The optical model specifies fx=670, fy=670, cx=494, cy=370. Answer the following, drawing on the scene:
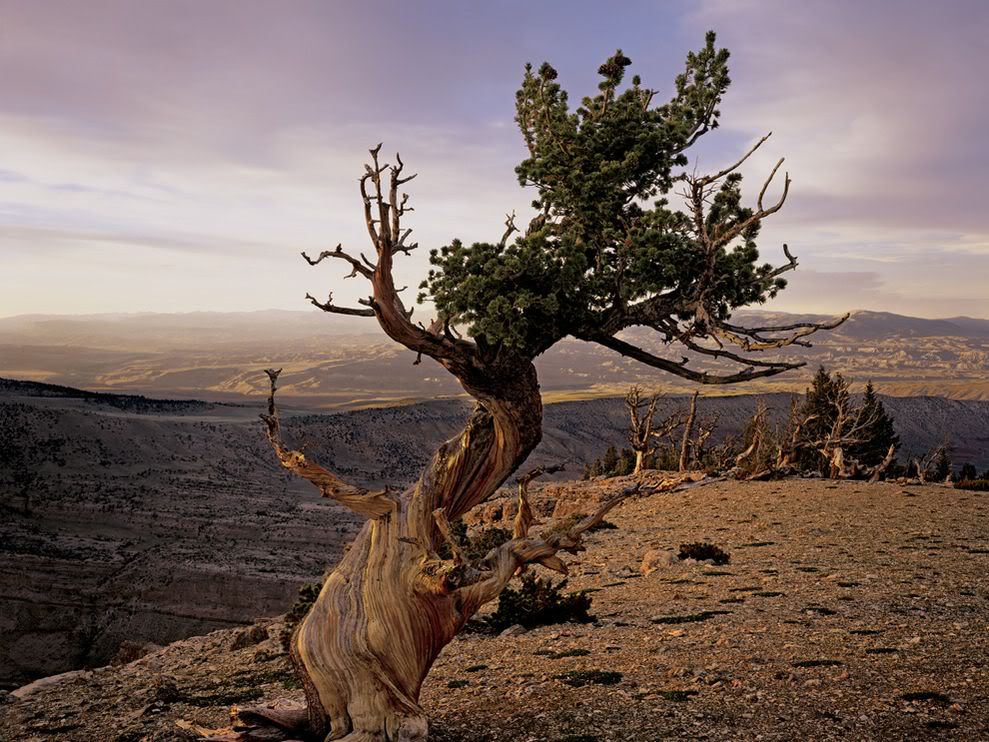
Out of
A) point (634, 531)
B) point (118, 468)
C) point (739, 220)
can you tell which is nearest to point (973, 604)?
point (739, 220)

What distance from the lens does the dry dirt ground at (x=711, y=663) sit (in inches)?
368

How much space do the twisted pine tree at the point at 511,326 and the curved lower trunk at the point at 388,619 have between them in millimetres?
19

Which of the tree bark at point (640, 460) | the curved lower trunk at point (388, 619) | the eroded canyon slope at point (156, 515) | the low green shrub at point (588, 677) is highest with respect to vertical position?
the curved lower trunk at point (388, 619)

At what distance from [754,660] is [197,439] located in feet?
253

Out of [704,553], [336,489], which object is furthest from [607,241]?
[704,553]

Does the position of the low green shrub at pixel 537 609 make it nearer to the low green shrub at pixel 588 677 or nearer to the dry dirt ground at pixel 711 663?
the dry dirt ground at pixel 711 663

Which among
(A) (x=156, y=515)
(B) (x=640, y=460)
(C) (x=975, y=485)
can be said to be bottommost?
(A) (x=156, y=515)

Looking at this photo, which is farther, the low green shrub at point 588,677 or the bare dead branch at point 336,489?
the low green shrub at point 588,677

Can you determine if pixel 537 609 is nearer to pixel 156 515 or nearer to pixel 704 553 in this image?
pixel 704 553

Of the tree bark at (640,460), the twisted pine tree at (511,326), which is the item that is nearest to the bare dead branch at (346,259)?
the twisted pine tree at (511,326)

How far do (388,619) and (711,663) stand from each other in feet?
21.0

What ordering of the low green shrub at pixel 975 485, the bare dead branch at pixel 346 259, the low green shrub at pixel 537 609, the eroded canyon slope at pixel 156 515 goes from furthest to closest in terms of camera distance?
the low green shrub at pixel 975 485 → the eroded canyon slope at pixel 156 515 → the low green shrub at pixel 537 609 → the bare dead branch at pixel 346 259

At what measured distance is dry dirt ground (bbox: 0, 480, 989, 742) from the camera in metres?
9.34

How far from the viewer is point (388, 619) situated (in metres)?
8.74
